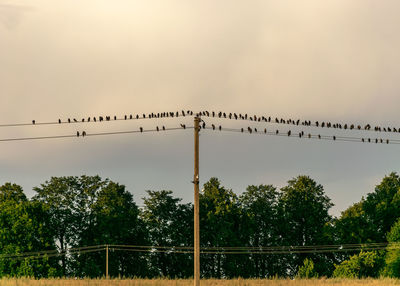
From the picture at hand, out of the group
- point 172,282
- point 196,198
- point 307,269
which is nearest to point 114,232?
point 307,269

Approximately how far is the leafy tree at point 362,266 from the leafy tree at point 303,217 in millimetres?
6822

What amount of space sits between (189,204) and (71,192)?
51.5 ft

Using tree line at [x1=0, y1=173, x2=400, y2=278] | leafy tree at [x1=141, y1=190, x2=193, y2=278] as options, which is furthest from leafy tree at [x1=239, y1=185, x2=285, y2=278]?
leafy tree at [x1=141, y1=190, x2=193, y2=278]

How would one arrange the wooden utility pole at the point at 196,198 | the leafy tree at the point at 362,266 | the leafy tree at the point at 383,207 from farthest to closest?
the leafy tree at the point at 383,207
the leafy tree at the point at 362,266
the wooden utility pole at the point at 196,198

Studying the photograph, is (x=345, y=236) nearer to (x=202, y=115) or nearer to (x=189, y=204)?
(x=189, y=204)

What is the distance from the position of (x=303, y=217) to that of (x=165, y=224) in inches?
722

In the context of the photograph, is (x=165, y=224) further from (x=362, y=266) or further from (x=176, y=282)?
(x=176, y=282)

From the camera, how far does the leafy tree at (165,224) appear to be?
93.0 m

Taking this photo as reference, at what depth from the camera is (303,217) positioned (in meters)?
96.9

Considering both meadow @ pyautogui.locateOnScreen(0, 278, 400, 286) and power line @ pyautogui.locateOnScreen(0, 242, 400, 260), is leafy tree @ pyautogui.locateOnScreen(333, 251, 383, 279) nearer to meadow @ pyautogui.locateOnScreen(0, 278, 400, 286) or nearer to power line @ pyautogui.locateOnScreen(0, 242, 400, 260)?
power line @ pyautogui.locateOnScreen(0, 242, 400, 260)

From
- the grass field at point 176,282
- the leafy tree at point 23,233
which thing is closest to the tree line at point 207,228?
the leafy tree at point 23,233

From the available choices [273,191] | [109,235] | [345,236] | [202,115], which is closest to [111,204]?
[109,235]

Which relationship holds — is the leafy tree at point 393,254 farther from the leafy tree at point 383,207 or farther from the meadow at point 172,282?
the meadow at point 172,282

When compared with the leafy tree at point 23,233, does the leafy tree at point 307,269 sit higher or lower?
lower
